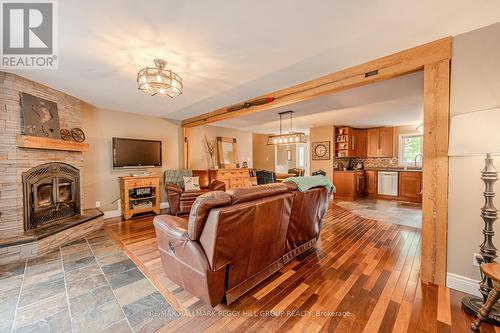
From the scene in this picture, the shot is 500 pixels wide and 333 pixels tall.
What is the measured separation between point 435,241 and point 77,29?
3806 millimetres

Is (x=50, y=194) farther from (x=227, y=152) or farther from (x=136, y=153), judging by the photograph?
(x=227, y=152)

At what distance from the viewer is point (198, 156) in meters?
5.98

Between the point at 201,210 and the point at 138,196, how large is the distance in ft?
11.8

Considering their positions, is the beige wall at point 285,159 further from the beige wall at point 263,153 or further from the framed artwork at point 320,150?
the framed artwork at point 320,150

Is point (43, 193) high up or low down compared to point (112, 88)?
down

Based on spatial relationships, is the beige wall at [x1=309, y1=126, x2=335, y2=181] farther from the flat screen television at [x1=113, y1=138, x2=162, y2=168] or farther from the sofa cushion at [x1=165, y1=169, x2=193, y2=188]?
the flat screen television at [x1=113, y1=138, x2=162, y2=168]

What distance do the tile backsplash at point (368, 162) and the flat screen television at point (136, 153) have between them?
5177 millimetres

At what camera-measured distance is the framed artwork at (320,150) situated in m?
6.29

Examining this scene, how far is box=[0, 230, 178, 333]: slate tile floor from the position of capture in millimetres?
1479

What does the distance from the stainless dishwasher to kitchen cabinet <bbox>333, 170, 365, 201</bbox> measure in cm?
60

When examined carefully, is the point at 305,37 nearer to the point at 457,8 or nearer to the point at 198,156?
the point at 457,8

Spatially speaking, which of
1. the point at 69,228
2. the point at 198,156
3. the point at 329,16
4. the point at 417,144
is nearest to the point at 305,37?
the point at 329,16

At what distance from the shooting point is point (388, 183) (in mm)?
6199

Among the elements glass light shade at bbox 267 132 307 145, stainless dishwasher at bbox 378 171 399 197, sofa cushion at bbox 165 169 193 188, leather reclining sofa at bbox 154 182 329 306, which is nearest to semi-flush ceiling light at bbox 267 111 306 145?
glass light shade at bbox 267 132 307 145
